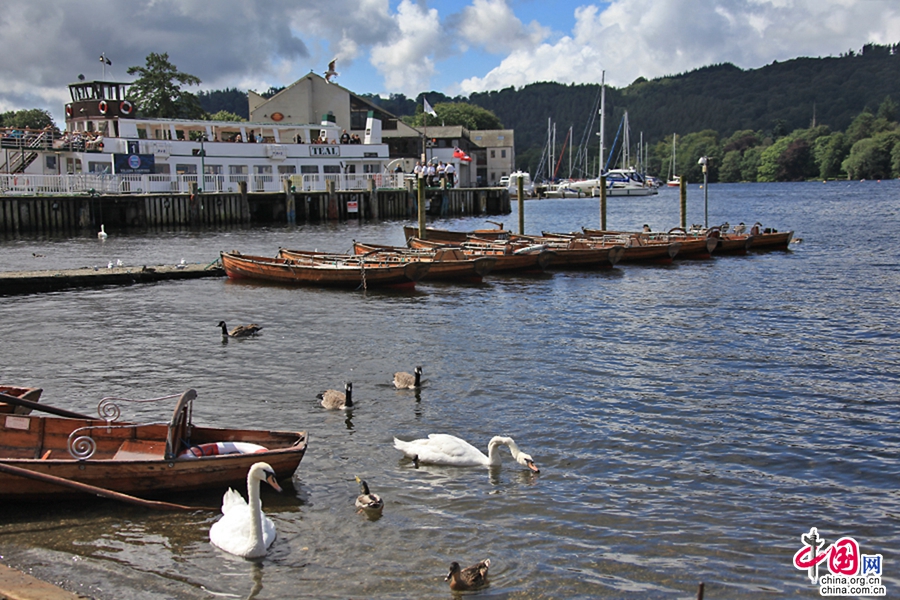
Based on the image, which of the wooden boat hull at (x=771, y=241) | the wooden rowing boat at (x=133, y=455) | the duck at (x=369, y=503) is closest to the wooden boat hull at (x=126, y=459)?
the wooden rowing boat at (x=133, y=455)

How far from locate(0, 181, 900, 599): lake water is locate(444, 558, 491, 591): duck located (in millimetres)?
182

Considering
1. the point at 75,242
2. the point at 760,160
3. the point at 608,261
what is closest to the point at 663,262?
the point at 608,261

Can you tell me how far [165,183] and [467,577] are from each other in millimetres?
58498

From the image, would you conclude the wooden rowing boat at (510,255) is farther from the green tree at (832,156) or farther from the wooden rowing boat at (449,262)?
the green tree at (832,156)

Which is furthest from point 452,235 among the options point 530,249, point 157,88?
point 157,88

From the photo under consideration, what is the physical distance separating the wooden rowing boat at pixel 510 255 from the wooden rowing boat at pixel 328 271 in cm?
459

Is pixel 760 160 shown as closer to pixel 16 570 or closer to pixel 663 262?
pixel 663 262

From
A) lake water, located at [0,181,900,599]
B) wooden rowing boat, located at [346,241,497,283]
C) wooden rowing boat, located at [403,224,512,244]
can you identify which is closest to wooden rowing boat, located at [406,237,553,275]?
wooden rowing boat, located at [346,241,497,283]

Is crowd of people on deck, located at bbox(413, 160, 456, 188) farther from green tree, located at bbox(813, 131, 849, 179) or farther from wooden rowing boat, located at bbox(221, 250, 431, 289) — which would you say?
green tree, located at bbox(813, 131, 849, 179)

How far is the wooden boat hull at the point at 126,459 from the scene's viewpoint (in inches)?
392

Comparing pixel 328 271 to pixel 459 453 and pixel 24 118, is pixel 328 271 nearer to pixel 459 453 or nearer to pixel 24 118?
pixel 459 453

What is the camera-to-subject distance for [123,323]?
22.7m

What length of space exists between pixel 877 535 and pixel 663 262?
30.1 meters

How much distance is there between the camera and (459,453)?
38.4 feet
